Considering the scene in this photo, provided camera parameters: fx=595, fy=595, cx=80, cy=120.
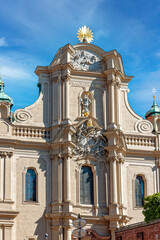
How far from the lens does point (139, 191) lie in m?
42.0

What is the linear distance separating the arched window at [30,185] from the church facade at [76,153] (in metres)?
0.07

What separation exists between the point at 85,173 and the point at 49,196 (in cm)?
311

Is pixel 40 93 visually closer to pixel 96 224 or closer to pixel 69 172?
pixel 69 172

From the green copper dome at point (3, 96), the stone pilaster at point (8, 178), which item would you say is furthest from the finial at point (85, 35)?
the stone pilaster at point (8, 178)

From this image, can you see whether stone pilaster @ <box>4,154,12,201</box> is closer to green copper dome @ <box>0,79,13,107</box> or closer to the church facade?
the church facade

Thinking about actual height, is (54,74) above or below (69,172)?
above

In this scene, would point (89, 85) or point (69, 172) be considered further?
point (89, 85)

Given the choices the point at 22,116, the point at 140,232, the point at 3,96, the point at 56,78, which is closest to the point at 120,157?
the point at 140,232

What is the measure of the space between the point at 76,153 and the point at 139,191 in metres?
5.34

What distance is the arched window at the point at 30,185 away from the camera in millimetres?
39469

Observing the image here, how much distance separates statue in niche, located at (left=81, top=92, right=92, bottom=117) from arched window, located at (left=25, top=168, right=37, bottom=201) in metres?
5.62

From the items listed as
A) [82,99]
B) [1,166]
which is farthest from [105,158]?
[1,166]

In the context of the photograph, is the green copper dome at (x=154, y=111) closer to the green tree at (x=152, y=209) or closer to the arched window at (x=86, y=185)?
the arched window at (x=86, y=185)

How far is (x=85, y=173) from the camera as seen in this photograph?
41062mm
